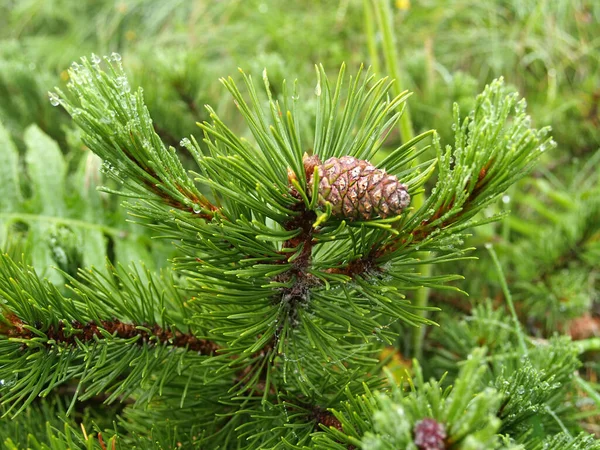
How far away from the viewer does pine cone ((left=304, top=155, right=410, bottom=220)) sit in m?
0.43

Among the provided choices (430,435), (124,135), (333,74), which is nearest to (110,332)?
(124,135)

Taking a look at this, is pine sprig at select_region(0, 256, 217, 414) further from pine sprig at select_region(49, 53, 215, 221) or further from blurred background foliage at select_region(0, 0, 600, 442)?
blurred background foliage at select_region(0, 0, 600, 442)

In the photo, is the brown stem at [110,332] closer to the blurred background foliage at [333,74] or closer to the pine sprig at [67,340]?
the pine sprig at [67,340]

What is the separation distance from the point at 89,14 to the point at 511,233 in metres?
2.07

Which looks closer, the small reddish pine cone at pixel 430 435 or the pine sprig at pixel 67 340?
the small reddish pine cone at pixel 430 435

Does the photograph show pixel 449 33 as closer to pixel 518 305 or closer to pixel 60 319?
pixel 518 305

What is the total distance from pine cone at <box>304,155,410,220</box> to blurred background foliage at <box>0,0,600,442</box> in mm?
432

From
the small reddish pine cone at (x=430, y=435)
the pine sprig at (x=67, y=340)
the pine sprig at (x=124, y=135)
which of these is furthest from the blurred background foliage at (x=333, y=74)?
the small reddish pine cone at (x=430, y=435)

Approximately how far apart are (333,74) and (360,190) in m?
1.44

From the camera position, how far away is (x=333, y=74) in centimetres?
180

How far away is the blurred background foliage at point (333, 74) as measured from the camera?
37.2 inches

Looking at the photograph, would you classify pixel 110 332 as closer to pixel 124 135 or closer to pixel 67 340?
pixel 67 340

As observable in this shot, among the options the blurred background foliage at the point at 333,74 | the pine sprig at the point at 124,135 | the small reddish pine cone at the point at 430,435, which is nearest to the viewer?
the small reddish pine cone at the point at 430,435

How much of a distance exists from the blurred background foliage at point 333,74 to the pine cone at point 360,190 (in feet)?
1.42
